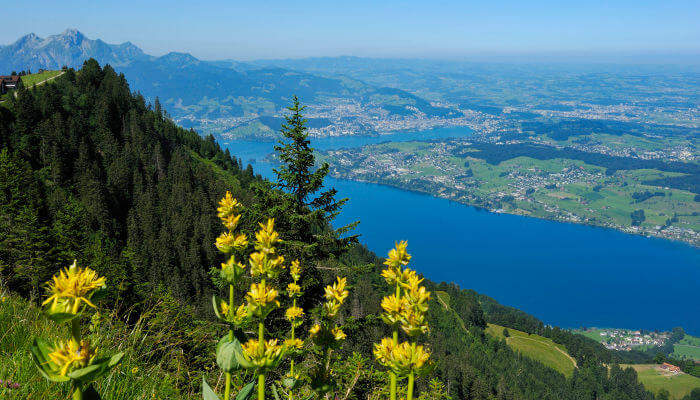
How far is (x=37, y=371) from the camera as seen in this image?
2.82 meters

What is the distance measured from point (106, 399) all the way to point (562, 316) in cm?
9202

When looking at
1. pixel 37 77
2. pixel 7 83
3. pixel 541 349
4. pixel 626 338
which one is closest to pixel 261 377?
pixel 7 83

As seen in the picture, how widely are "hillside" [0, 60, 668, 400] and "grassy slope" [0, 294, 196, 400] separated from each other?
0.10 feet

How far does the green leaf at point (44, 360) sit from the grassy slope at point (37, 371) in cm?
173

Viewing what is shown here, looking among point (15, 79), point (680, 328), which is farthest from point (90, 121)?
point (680, 328)

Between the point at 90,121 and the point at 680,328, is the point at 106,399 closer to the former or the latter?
the point at 90,121

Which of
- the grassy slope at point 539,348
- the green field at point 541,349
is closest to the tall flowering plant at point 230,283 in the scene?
the grassy slope at point 539,348

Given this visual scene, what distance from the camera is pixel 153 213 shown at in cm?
4250

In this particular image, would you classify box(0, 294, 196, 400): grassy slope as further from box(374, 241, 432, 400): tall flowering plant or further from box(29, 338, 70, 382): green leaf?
box(374, 241, 432, 400): tall flowering plant

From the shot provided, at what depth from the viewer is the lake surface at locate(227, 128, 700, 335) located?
270 ft

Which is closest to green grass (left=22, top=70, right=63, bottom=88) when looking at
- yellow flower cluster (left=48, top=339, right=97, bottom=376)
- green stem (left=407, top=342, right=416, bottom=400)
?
yellow flower cluster (left=48, top=339, right=97, bottom=376)

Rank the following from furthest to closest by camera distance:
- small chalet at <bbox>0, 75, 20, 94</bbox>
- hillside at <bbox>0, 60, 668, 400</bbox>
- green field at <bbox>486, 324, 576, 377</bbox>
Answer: green field at <bbox>486, 324, 576, 377</bbox>
small chalet at <bbox>0, 75, 20, 94</bbox>
hillside at <bbox>0, 60, 668, 400</bbox>

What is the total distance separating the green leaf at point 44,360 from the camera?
3.44 feet

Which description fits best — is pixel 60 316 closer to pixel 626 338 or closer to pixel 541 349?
pixel 541 349
